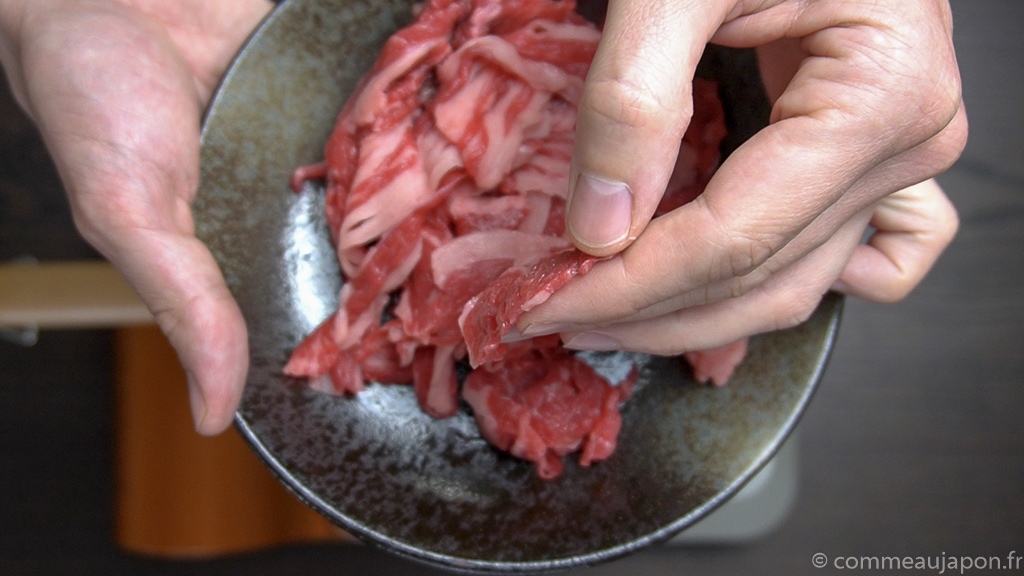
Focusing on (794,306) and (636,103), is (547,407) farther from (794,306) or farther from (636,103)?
(636,103)

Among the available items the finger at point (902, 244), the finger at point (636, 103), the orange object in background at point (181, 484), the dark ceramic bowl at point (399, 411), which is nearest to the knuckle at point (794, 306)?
the dark ceramic bowl at point (399, 411)

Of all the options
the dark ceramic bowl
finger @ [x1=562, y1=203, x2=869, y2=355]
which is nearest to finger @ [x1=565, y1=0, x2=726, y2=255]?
finger @ [x1=562, y1=203, x2=869, y2=355]

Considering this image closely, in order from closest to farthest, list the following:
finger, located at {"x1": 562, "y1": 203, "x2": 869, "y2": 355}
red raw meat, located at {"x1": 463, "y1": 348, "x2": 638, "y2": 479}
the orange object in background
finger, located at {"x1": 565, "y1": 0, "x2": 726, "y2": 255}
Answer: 1. finger, located at {"x1": 565, "y1": 0, "x2": 726, "y2": 255}
2. finger, located at {"x1": 562, "y1": 203, "x2": 869, "y2": 355}
3. red raw meat, located at {"x1": 463, "y1": 348, "x2": 638, "y2": 479}
4. the orange object in background

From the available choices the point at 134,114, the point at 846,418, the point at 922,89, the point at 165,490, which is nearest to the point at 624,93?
the point at 922,89

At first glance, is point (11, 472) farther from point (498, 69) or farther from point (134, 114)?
point (498, 69)

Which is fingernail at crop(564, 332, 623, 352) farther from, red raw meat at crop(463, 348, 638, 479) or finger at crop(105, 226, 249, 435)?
finger at crop(105, 226, 249, 435)

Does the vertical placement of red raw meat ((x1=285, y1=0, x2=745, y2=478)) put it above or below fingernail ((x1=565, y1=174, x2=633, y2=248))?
below

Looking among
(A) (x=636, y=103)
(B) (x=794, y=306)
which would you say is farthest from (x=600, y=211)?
(B) (x=794, y=306)
